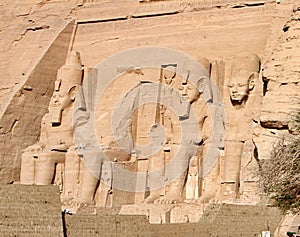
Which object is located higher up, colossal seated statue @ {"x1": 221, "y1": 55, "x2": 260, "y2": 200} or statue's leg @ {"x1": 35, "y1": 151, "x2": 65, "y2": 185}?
colossal seated statue @ {"x1": 221, "y1": 55, "x2": 260, "y2": 200}

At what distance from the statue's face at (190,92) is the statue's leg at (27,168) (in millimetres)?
3388

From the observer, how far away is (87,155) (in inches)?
783

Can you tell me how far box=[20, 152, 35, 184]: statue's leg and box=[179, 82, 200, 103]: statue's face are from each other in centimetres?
339

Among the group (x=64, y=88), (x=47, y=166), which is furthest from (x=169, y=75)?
(x=47, y=166)

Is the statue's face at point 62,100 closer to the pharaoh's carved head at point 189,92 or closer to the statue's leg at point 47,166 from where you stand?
the statue's leg at point 47,166

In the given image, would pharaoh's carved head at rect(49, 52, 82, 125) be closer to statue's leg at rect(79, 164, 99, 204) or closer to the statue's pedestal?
statue's leg at rect(79, 164, 99, 204)

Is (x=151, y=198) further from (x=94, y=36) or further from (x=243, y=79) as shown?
(x=94, y=36)

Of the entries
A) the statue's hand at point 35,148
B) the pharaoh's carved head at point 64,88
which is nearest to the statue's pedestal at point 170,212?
the statue's hand at point 35,148

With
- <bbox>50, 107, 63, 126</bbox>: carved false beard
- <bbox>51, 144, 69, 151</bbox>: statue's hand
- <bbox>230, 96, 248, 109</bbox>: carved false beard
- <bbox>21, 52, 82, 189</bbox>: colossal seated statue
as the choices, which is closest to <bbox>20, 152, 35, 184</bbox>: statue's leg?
<bbox>21, 52, 82, 189</bbox>: colossal seated statue

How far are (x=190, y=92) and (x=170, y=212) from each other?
2.77 m

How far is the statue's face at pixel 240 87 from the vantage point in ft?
62.0

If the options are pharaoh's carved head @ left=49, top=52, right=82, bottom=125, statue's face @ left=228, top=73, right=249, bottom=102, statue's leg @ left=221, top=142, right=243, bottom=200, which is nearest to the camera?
statue's leg @ left=221, top=142, right=243, bottom=200

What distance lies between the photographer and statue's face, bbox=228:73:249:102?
62.0 ft

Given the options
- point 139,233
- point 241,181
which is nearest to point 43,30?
point 241,181
